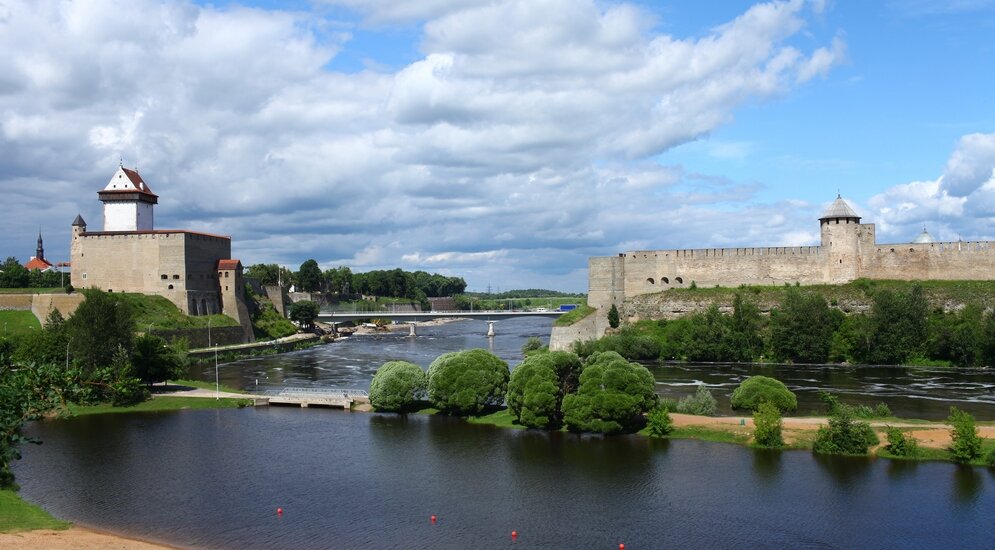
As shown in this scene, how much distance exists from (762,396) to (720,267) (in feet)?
99.3

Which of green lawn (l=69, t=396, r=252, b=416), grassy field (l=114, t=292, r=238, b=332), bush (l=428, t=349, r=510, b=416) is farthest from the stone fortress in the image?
grassy field (l=114, t=292, r=238, b=332)

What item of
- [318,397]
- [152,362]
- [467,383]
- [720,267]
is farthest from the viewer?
[720,267]

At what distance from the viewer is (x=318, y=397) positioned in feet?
119

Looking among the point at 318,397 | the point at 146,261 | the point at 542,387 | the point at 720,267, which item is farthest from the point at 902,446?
the point at 146,261

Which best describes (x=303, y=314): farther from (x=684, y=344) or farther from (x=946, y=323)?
(x=946, y=323)

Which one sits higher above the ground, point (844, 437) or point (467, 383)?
point (467, 383)

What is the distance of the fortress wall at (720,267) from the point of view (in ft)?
190

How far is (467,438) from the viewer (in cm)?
2812

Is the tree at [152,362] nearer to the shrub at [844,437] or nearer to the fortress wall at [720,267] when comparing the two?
the shrub at [844,437]

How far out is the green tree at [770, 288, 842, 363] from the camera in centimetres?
4925

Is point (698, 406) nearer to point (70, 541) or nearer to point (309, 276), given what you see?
point (70, 541)

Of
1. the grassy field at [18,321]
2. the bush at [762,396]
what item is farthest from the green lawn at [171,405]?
the grassy field at [18,321]

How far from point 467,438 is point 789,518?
1215 centimetres

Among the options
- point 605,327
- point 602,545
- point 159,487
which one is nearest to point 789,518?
point 602,545
